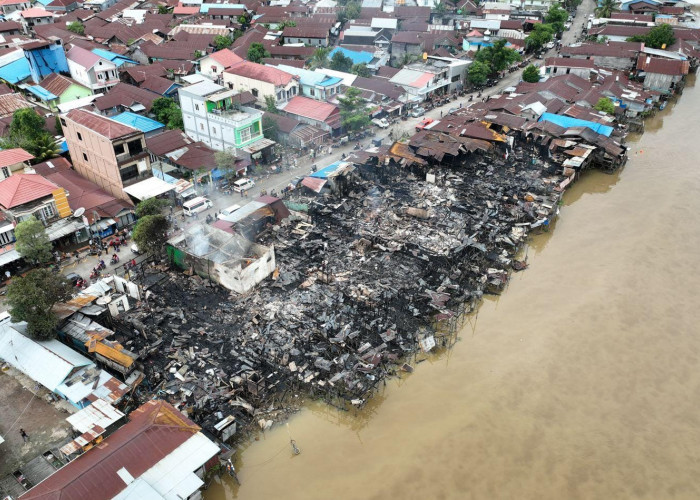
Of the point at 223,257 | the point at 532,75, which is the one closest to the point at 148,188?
the point at 223,257

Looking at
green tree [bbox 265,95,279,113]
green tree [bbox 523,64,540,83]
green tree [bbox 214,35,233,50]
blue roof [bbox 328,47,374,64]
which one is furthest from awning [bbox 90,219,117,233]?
green tree [bbox 523,64,540,83]

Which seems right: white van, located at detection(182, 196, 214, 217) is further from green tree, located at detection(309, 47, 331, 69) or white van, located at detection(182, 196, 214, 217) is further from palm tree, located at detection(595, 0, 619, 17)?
palm tree, located at detection(595, 0, 619, 17)

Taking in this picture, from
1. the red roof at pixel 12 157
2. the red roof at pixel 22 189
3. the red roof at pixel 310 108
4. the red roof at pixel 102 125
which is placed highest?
the red roof at pixel 102 125

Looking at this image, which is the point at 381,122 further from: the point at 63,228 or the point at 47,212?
the point at 47,212

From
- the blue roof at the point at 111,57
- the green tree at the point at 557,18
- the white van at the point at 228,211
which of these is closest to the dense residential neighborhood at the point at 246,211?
the blue roof at the point at 111,57

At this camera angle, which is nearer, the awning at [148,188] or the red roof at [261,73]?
the awning at [148,188]

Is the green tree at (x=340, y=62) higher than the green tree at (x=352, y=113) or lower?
higher

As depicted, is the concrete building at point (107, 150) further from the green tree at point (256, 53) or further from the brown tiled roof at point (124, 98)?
the green tree at point (256, 53)

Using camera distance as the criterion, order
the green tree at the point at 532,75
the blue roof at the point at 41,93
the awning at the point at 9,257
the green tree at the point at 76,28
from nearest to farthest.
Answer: the awning at the point at 9,257 → the blue roof at the point at 41,93 → the green tree at the point at 532,75 → the green tree at the point at 76,28
